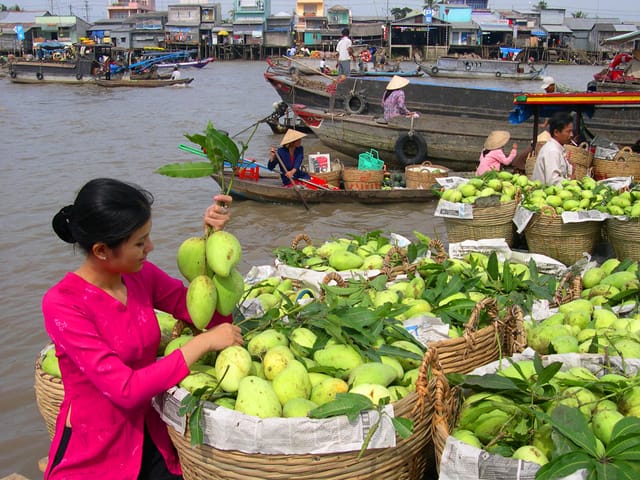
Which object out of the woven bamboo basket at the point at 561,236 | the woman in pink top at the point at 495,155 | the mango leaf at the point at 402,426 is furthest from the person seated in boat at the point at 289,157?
the mango leaf at the point at 402,426

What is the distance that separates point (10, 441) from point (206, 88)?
26.7m

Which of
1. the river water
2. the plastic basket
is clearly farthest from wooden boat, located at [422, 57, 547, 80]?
the plastic basket

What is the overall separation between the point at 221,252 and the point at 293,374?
0.40 meters

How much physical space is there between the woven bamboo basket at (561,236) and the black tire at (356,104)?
7.66 meters

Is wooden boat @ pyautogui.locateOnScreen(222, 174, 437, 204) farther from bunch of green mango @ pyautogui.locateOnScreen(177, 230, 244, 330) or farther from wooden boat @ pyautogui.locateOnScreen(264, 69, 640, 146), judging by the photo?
bunch of green mango @ pyautogui.locateOnScreen(177, 230, 244, 330)

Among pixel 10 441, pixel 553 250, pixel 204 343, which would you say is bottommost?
pixel 10 441

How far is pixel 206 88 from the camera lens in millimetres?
28562

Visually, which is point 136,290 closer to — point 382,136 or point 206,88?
point 382,136

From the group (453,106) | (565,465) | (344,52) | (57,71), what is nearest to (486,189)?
(565,465)

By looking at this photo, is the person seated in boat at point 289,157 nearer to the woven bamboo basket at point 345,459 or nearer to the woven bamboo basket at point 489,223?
the woven bamboo basket at point 489,223

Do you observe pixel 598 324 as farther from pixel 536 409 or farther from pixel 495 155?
pixel 495 155

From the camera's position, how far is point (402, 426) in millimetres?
1575

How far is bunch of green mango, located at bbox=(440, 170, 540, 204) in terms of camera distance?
15.6 feet

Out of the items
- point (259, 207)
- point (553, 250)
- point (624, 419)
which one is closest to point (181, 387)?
point (624, 419)
